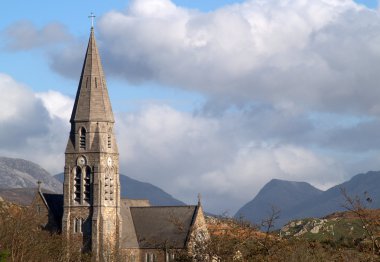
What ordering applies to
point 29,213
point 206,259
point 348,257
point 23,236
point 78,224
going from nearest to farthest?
point 348,257
point 206,259
point 23,236
point 29,213
point 78,224

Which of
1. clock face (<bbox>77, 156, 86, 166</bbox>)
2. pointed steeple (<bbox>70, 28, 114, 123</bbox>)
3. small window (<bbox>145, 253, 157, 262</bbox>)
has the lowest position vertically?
small window (<bbox>145, 253, 157, 262</bbox>)

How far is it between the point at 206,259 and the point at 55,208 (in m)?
44.6

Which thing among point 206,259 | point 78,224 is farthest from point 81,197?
point 206,259

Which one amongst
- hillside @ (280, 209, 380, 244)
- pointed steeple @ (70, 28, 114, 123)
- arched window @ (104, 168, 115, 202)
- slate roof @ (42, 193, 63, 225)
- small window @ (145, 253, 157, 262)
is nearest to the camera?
arched window @ (104, 168, 115, 202)

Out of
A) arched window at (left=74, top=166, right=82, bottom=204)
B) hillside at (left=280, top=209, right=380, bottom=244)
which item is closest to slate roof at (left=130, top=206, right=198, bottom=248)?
arched window at (left=74, top=166, right=82, bottom=204)

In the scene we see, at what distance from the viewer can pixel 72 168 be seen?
378 feet

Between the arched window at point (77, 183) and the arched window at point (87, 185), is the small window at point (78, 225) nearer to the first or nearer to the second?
the arched window at point (77, 183)

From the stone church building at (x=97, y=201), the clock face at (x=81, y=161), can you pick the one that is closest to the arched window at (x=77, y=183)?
the stone church building at (x=97, y=201)

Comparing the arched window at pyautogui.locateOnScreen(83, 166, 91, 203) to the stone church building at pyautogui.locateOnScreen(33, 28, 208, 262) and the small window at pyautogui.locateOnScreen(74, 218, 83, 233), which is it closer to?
the stone church building at pyautogui.locateOnScreen(33, 28, 208, 262)

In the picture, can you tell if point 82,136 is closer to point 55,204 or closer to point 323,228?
point 55,204

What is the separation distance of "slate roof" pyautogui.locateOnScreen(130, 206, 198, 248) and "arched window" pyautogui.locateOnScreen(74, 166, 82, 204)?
25.8ft

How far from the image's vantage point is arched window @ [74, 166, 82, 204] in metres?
115

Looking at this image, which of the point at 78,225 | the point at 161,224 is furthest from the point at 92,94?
the point at 161,224

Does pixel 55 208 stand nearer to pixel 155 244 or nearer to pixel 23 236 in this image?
pixel 155 244
